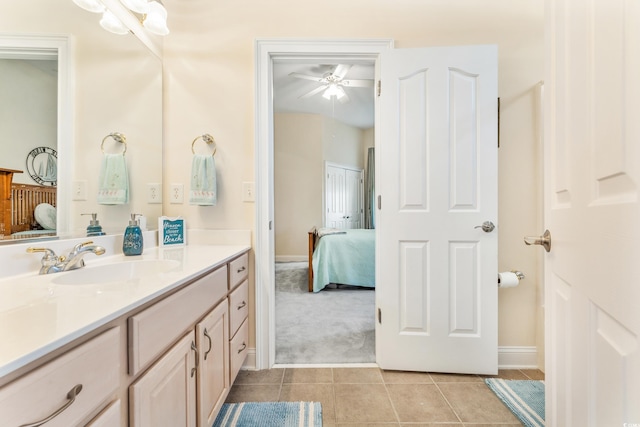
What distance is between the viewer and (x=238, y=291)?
4.80 feet

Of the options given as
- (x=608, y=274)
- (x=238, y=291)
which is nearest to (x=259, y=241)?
(x=238, y=291)

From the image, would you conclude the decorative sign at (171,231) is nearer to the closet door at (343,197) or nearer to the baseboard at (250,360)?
the baseboard at (250,360)

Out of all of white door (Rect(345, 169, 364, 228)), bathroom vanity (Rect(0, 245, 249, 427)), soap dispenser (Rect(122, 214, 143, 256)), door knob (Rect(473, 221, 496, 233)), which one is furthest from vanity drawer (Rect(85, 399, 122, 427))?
white door (Rect(345, 169, 364, 228))

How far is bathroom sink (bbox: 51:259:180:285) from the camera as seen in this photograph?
94 cm

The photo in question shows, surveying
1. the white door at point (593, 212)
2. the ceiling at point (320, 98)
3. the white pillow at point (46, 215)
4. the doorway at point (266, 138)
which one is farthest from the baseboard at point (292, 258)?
the white door at point (593, 212)

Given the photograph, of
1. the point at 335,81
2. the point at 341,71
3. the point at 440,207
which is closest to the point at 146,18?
the point at 440,207

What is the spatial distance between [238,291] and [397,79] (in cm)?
157

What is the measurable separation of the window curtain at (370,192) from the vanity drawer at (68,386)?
19.1 feet

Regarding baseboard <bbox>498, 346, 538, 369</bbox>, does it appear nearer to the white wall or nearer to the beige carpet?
the white wall

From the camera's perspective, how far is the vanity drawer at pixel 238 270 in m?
1.36

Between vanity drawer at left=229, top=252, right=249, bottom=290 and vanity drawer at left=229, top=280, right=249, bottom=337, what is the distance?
4 centimetres

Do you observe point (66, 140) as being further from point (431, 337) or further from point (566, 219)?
point (431, 337)

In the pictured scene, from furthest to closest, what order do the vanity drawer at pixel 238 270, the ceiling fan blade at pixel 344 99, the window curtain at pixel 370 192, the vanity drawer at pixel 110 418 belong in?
the window curtain at pixel 370 192, the ceiling fan blade at pixel 344 99, the vanity drawer at pixel 238 270, the vanity drawer at pixel 110 418

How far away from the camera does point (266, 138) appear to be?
1.70 m
